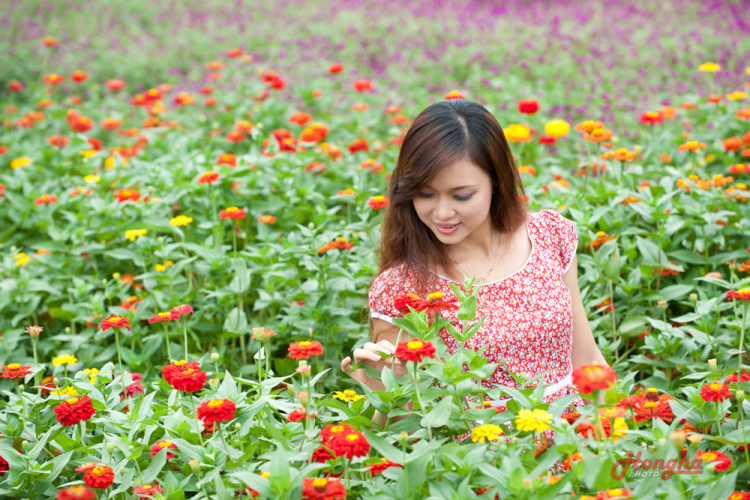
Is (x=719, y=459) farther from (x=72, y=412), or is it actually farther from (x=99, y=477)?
(x=72, y=412)

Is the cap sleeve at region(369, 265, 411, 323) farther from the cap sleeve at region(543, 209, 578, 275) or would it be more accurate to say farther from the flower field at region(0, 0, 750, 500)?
the cap sleeve at region(543, 209, 578, 275)

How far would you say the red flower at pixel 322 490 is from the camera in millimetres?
1054

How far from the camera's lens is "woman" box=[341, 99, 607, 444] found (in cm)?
171

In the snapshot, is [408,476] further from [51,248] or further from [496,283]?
[51,248]

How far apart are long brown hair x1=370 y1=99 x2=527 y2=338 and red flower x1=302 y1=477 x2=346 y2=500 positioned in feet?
2.65

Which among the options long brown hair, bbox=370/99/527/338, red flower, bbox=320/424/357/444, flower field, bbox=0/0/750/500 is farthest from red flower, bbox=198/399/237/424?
long brown hair, bbox=370/99/527/338

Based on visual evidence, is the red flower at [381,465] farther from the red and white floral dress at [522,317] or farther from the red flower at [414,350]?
the red and white floral dress at [522,317]

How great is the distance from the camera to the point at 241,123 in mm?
3637

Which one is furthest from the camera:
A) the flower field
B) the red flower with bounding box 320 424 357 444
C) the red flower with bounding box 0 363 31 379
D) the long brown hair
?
the long brown hair

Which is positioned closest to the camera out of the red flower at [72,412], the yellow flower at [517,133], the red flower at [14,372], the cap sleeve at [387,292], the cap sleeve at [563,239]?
the red flower at [72,412]

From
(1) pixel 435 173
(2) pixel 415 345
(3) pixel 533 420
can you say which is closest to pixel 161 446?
(2) pixel 415 345

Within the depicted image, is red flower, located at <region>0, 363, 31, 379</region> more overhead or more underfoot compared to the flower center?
more underfoot

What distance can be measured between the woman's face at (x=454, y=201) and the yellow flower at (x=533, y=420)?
62 centimetres

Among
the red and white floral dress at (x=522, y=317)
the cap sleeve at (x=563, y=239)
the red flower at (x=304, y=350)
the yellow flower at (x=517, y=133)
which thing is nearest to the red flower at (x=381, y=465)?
the red flower at (x=304, y=350)
